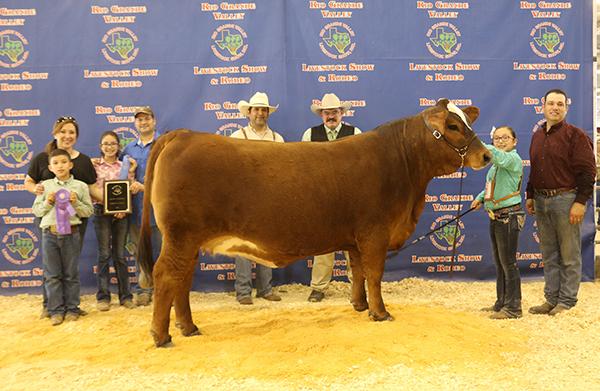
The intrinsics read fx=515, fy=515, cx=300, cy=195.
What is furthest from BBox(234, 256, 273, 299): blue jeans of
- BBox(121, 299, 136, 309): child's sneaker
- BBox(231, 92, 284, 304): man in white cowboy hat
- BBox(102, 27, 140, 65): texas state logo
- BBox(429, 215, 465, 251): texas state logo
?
BBox(102, 27, 140, 65): texas state logo

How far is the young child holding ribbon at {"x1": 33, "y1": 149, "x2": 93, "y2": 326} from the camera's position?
5027mm

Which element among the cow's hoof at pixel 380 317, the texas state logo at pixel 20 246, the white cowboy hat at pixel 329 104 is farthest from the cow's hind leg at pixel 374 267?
the texas state logo at pixel 20 246

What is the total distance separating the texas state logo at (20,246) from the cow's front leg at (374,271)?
4.40 metres

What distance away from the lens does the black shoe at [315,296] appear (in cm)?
582

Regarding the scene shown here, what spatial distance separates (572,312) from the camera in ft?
16.2

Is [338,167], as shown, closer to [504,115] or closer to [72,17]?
[504,115]

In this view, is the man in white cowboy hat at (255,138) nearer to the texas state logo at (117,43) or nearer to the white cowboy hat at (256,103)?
the white cowboy hat at (256,103)

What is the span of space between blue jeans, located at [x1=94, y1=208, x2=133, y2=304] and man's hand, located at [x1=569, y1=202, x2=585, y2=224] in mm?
4555

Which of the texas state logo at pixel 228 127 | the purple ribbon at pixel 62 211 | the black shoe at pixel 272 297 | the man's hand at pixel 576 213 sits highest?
the texas state logo at pixel 228 127

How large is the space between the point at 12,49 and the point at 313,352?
5472 mm

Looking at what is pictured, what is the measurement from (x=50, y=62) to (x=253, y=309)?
13.2 feet

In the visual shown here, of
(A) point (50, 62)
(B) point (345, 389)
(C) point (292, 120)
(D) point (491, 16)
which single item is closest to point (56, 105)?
(A) point (50, 62)

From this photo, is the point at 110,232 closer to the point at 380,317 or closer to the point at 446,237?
the point at 380,317

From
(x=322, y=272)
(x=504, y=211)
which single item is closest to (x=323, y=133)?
(x=322, y=272)
